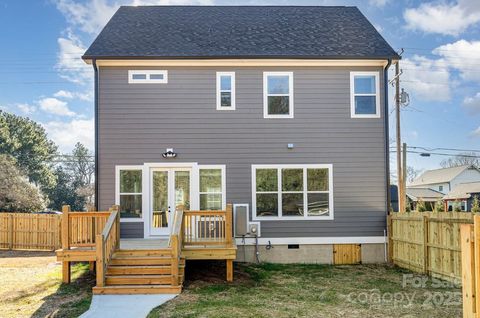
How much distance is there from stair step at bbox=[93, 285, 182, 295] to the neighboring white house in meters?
41.2

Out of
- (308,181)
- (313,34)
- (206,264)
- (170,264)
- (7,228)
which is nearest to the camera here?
(170,264)

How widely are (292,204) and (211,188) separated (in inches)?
89.7

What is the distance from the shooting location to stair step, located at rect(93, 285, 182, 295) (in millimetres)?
7695

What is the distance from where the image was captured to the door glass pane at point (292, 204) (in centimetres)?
1114

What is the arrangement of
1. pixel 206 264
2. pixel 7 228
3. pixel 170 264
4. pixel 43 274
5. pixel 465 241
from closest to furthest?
pixel 465 241
pixel 170 264
pixel 43 274
pixel 206 264
pixel 7 228

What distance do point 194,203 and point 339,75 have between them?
5398mm

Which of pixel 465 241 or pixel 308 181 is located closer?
pixel 465 241

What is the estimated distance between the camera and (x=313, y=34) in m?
12.4

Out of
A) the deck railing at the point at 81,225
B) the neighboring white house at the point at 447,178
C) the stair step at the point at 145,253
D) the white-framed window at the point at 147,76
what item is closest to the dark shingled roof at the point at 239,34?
the white-framed window at the point at 147,76

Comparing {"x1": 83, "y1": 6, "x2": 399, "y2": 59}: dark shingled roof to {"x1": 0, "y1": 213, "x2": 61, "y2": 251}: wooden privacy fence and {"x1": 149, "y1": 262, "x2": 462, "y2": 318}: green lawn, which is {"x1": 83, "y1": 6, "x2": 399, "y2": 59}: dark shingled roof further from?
{"x1": 0, "y1": 213, "x2": 61, "y2": 251}: wooden privacy fence

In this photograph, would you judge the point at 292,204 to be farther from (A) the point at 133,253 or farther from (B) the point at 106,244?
(B) the point at 106,244

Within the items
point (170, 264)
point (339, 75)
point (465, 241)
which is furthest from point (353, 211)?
point (465, 241)

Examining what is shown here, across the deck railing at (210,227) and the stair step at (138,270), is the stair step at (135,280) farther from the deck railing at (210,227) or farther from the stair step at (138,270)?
the deck railing at (210,227)

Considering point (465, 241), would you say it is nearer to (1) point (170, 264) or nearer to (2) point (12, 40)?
(1) point (170, 264)
